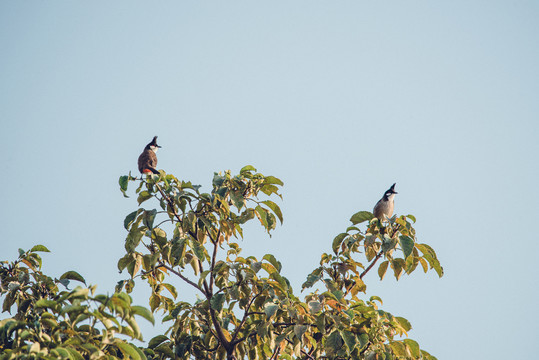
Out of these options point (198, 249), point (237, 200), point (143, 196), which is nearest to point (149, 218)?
point (143, 196)

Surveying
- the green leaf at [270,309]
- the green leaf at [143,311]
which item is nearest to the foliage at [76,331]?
the green leaf at [143,311]

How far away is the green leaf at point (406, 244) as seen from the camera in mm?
4223

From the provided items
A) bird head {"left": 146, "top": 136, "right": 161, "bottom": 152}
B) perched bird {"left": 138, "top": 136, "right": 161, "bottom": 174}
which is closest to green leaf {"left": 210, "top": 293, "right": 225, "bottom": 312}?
perched bird {"left": 138, "top": 136, "right": 161, "bottom": 174}

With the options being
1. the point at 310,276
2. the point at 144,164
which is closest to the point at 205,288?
the point at 310,276

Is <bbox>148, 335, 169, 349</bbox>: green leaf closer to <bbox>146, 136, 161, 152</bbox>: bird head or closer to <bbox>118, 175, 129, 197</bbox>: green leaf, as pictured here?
<bbox>118, 175, 129, 197</bbox>: green leaf

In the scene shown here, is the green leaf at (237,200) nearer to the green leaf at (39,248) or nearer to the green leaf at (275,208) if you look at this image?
the green leaf at (275,208)

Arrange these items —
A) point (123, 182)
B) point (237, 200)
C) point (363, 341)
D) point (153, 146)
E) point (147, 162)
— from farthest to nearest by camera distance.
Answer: point (153, 146), point (147, 162), point (237, 200), point (123, 182), point (363, 341)

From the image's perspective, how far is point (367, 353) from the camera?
12.7ft

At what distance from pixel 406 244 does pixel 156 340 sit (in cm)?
189

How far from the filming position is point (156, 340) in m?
4.25

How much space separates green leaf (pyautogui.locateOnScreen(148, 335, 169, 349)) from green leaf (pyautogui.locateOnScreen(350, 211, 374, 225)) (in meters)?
1.62

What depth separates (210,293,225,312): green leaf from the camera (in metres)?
4.00

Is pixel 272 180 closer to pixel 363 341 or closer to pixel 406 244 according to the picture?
pixel 406 244

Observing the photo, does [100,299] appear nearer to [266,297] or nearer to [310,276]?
[266,297]
